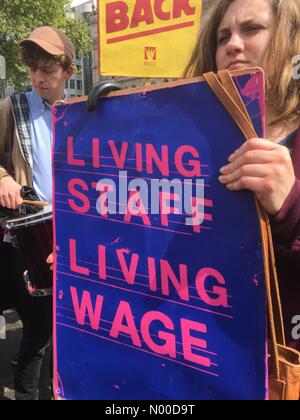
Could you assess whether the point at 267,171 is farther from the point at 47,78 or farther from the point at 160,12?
the point at 160,12

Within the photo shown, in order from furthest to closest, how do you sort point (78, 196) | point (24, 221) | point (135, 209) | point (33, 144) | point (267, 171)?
point (33, 144)
point (24, 221)
point (78, 196)
point (135, 209)
point (267, 171)

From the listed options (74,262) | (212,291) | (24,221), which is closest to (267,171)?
(212,291)

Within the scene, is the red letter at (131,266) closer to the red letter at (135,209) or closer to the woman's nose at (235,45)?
the red letter at (135,209)

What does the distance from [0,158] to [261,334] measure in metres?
1.59

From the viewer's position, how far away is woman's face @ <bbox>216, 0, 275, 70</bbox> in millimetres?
1048

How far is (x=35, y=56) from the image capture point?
2064 millimetres

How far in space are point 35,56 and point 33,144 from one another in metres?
0.44

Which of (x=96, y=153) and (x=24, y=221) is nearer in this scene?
(x=96, y=153)

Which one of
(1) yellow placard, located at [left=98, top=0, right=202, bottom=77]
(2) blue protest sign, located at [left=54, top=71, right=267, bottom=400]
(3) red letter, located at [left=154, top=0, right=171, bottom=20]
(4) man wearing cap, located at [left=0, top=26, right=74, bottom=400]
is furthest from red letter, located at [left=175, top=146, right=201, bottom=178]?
(3) red letter, located at [left=154, top=0, right=171, bottom=20]

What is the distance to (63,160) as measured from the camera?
125cm

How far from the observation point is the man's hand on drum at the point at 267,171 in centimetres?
88

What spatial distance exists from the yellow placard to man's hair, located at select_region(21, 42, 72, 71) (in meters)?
0.83
